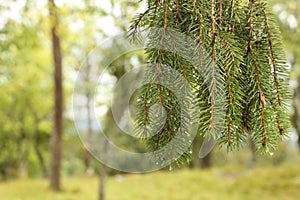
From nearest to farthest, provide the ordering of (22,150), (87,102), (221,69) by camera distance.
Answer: (221,69) < (87,102) < (22,150)

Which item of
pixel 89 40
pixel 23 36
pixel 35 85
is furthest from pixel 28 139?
pixel 23 36

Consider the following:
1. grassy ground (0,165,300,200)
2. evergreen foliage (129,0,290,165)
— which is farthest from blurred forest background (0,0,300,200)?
evergreen foliage (129,0,290,165)

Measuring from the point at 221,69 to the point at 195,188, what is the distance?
A: 825 centimetres

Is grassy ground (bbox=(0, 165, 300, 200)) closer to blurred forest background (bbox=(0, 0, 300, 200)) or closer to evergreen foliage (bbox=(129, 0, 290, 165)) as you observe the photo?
blurred forest background (bbox=(0, 0, 300, 200))

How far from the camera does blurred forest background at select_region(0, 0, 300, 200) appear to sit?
187 inches

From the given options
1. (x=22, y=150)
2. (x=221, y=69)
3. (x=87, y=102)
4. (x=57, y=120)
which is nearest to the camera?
(x=221, y=69)

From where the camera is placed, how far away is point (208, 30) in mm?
995

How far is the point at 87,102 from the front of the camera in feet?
23.0

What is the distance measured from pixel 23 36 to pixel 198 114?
475 centimetres

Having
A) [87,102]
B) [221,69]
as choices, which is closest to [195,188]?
[87,102]

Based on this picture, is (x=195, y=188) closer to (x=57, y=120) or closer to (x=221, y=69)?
(x=57, y=120)

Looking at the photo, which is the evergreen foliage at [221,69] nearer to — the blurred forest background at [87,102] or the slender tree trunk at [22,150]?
the blurred forest background at [87,102]

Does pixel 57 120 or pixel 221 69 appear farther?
pixel 57 120

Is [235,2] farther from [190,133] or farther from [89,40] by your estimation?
[89,40]
